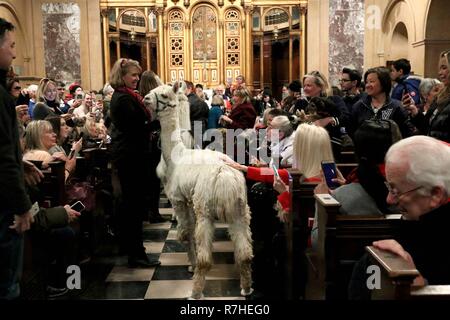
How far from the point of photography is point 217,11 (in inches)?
655

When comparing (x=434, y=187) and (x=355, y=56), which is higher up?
(x=355, y=56)

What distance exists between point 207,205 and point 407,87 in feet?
12.7

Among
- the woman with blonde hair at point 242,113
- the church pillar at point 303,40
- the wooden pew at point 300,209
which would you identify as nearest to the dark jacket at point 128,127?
the wooden pew at point 300,209

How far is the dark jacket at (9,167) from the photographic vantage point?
2.31 metres

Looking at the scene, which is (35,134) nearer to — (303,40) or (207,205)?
(207,205)

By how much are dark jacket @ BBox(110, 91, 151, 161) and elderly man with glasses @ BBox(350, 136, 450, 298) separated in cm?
300

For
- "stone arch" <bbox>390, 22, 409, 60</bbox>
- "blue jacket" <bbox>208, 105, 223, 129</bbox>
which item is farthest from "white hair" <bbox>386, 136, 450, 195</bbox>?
"stone arch" <bbox>390, 22, 409, 60</bbox>

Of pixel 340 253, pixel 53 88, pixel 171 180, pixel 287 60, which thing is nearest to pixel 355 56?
pixel 287 60

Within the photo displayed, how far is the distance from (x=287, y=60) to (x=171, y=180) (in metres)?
14.9

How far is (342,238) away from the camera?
236cm

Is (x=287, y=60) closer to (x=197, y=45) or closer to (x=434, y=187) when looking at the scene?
(x=197, y=45)

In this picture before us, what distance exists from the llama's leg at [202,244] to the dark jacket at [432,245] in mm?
2073

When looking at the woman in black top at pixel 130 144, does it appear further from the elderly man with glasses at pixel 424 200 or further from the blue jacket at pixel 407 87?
the blue jacket at pixel 407 87

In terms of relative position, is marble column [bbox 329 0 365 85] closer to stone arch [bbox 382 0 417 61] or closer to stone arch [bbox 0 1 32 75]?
stone arch [bbox 382 0 417 61]
